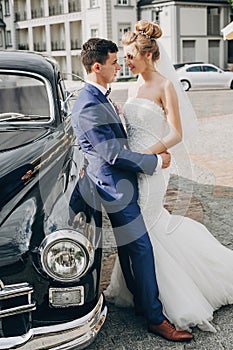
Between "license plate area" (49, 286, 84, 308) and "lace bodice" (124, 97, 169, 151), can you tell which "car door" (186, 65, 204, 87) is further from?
"license plate area" (49, 286, 84, 308)

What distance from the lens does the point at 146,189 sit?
3.44m

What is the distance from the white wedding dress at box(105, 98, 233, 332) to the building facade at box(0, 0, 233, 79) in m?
31.2

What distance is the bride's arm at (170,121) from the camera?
3.41m

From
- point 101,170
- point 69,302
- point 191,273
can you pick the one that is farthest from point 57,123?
point 69,302

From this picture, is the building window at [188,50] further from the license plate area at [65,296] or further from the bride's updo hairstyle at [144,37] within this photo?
the license plate area at [65,296]

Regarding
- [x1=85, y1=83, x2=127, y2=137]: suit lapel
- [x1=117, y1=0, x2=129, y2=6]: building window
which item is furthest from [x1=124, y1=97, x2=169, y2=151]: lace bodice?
[x1=117, y1=0, x2=129, y2=6]: building window

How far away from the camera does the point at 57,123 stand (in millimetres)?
4402

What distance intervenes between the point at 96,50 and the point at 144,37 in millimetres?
414

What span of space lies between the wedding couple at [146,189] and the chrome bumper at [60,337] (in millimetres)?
542

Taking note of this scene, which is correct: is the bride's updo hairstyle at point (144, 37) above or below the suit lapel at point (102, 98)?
above

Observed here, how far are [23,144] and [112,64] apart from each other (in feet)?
3.19

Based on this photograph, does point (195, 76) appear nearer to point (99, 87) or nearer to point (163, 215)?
point (163, 215)

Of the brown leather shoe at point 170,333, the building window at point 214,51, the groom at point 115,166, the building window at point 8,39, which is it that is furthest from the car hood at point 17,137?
the building window at point 8,39

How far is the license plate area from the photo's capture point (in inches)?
105
